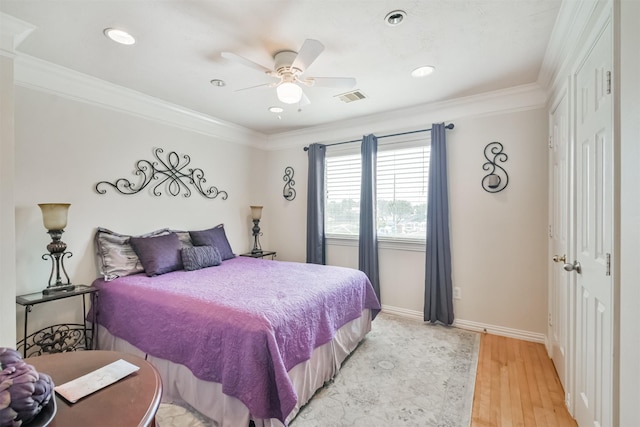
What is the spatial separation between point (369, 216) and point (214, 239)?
1.98m

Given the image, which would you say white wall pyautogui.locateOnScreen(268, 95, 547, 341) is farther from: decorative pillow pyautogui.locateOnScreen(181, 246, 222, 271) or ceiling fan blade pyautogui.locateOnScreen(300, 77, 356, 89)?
decorative pillow pyautogui.locateOnScreen(181, 246, 222, 271)

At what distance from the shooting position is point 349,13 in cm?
177

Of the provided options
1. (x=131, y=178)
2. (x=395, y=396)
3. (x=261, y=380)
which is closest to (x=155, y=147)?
(x=131, y=178)

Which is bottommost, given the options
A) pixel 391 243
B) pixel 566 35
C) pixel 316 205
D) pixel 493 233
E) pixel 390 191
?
pixel 391 243

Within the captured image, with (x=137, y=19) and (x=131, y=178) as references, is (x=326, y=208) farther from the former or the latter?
(x=137, y=19)

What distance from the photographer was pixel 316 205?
13.5 ft

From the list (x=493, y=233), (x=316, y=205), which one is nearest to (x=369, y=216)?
(x=316, y=205)

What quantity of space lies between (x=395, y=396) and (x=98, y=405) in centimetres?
182

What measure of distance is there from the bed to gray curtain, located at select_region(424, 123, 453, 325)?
976 millimetres

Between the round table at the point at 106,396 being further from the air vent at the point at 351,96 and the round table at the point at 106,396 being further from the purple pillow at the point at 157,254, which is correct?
the air vent at the point at 351,96

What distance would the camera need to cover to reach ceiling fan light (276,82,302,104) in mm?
2146

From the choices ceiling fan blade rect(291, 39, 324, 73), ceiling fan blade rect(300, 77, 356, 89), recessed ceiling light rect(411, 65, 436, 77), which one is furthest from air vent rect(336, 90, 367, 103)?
ceiling fan blade rect(291, 39, 324, 73)

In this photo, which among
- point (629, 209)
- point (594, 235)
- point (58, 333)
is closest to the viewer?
point (629, 209)

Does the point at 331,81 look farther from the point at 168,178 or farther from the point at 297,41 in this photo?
the point at 168,178
